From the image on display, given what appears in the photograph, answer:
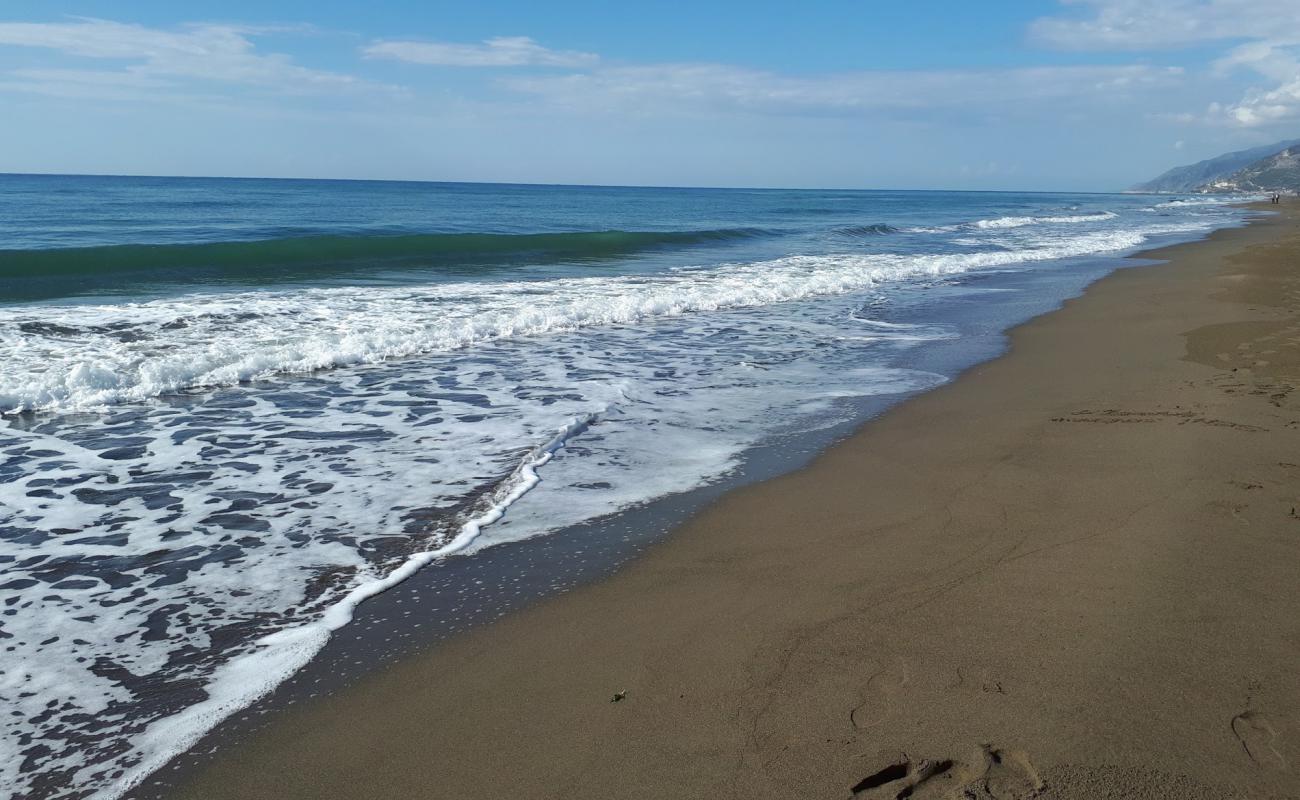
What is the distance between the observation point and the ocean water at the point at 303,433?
3.34 metres

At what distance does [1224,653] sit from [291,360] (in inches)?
330

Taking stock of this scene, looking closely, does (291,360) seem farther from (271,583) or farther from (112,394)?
(271,583)

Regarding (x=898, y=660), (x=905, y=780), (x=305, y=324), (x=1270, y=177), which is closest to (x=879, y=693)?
(x=898, y=660)

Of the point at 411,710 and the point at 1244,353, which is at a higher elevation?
the point at 1244,353

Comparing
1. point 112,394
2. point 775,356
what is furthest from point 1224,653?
point 112,394

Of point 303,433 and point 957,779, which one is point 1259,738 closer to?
point 957,779

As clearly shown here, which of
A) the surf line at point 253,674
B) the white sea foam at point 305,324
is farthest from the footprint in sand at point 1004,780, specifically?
the white sea foam at point 305,324

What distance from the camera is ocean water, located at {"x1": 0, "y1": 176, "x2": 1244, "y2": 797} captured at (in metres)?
3.34

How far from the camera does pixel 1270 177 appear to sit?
136 meters

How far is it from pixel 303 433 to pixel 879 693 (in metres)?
5.05

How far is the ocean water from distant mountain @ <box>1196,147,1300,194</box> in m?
136

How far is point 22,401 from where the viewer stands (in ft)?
23.6

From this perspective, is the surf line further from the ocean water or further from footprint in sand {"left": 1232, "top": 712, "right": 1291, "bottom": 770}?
footprint in sand {"left": 1232, "top": 712, "right": 1291, "bottom": 770}

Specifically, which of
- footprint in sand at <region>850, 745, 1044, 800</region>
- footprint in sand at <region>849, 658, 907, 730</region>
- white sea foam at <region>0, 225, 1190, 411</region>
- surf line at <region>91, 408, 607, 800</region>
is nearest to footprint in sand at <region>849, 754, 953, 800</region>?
footprint in sand at <region>850, 745, 1044, 800</region>
